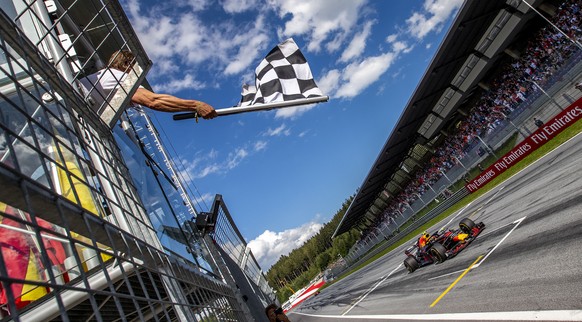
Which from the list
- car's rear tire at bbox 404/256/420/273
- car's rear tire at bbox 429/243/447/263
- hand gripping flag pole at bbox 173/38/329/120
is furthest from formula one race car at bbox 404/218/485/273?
hand gripping flag pole at bbox 173/38/329/120

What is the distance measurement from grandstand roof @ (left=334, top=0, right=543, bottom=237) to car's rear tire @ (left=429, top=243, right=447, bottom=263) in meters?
9.15

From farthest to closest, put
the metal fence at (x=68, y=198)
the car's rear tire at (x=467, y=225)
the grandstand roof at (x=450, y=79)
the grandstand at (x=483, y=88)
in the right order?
the grandstand roof at (x=450, y=79) → the grandstand at (x=483, y=88) → the car's rear tire at (x=467, y=225) → the metal fence at (x=68, y=198)

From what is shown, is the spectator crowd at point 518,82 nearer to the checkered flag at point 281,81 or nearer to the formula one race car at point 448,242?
the formula one race car at point 448,242

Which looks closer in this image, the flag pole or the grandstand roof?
the flag pole

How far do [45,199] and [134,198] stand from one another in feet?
5.07

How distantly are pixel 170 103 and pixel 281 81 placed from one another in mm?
2302

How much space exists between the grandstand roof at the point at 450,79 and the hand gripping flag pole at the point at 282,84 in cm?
1120

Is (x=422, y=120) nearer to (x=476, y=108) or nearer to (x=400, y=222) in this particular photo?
(x=476, y=108)

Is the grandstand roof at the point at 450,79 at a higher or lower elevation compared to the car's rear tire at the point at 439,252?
higher

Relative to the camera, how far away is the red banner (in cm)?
1425

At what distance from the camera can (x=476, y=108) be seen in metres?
22.2

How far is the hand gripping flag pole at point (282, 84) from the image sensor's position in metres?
5.16

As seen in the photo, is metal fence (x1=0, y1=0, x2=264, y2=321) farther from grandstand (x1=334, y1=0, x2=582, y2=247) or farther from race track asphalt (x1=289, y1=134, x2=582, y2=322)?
grandstand (x1=334, y1=0, x2=582, y2=247)

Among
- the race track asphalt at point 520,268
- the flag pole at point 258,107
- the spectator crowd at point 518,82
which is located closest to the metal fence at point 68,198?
the flag pole at point 258,107
